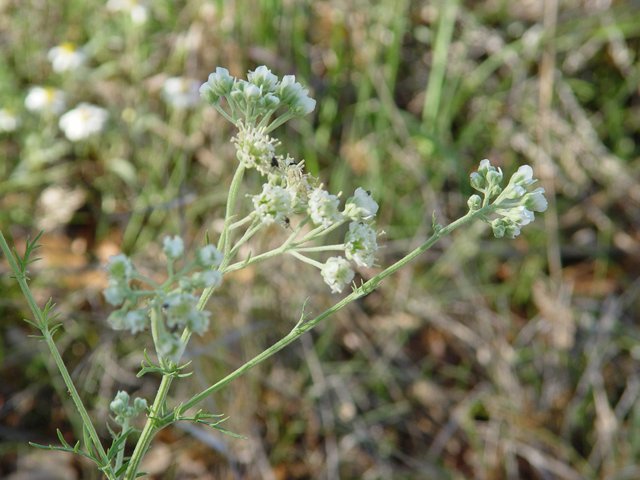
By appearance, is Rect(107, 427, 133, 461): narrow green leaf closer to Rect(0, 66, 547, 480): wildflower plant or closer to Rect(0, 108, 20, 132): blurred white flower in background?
Rect(0, 66, 547, 480): wildflower plant

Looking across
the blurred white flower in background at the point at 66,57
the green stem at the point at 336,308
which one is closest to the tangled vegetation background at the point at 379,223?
the blurred white flower in background at the point at 66,57

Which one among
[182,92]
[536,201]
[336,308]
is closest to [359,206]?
[336,308]

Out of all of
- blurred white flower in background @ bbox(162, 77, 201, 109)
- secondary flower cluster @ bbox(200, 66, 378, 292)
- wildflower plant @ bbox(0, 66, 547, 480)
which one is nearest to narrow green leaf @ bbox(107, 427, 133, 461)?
wildflower plant @ bbox(0, 66, 547, 480)

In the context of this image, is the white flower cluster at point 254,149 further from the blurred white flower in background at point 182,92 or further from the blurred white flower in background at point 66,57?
the blurred white flower in background at point 66,57

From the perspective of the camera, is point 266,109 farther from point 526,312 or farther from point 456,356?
point 526,312

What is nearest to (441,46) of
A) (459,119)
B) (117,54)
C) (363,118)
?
(459,119)
